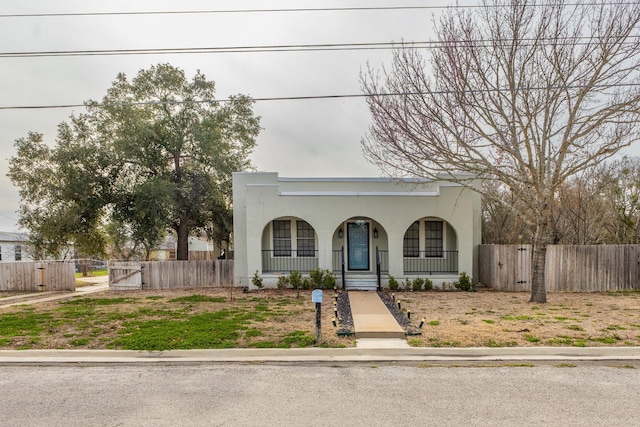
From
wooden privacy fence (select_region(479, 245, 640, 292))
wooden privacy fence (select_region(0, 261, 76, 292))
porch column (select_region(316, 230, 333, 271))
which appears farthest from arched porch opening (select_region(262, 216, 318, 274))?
wooden privacy fence (select_region(0, 261, 76, 292))

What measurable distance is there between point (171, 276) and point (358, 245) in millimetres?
8188

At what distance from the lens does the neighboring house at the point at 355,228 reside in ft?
42.5

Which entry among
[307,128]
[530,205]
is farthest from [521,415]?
[307,128]

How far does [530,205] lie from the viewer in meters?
10.8

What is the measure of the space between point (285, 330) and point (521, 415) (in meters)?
4.45

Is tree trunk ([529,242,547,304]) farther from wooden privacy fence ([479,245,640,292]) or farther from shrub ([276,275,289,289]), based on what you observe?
shrub ([276,275,289,289])

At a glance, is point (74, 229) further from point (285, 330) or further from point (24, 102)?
point (285, 330)

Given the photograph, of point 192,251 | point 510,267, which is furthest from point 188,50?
point 192,251

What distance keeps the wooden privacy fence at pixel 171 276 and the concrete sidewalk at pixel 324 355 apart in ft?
27.9

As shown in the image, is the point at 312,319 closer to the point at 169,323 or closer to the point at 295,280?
the point at 169,323

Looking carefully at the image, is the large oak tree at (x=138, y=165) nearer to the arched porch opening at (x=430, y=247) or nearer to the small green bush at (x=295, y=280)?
the small green bush at (x=295, y=280)

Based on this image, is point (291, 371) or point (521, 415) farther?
point (291, 371)

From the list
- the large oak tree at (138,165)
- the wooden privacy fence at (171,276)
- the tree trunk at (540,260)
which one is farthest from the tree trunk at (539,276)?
the large oak tree at (138,165)

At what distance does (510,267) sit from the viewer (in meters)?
12.5
